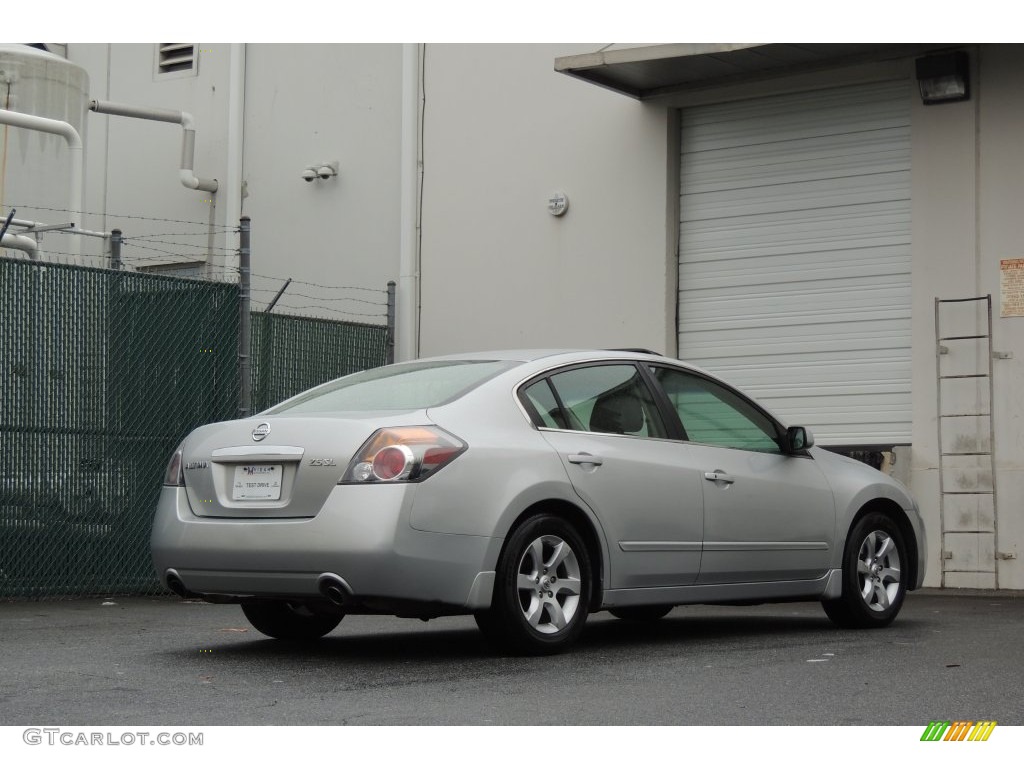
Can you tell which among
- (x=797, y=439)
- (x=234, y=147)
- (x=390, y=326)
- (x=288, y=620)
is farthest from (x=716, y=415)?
(x=234, y=147)

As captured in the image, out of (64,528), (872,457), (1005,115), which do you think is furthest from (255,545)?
(1005,115)

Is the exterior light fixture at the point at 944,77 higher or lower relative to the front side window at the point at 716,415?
higher

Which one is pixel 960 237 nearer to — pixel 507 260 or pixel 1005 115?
pixel 1005 115

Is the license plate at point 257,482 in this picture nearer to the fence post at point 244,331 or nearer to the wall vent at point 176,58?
the fence post at point 244,331

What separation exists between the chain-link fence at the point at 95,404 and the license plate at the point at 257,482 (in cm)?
433

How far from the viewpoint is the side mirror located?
857cm

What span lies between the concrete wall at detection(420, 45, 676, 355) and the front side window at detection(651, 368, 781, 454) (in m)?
5.98

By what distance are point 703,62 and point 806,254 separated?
1977 millimetres

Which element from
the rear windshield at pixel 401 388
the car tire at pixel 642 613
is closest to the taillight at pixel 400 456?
the rear windshield at pixel 401 388

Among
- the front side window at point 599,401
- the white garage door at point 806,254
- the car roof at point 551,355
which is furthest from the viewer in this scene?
the white garage door at point 806,254

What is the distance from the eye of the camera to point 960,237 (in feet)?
42.9

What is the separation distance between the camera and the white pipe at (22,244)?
14.8 metres

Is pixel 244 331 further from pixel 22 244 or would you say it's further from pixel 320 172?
pixel 320 172

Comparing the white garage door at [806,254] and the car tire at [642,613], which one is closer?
the car tire at [642,613]
